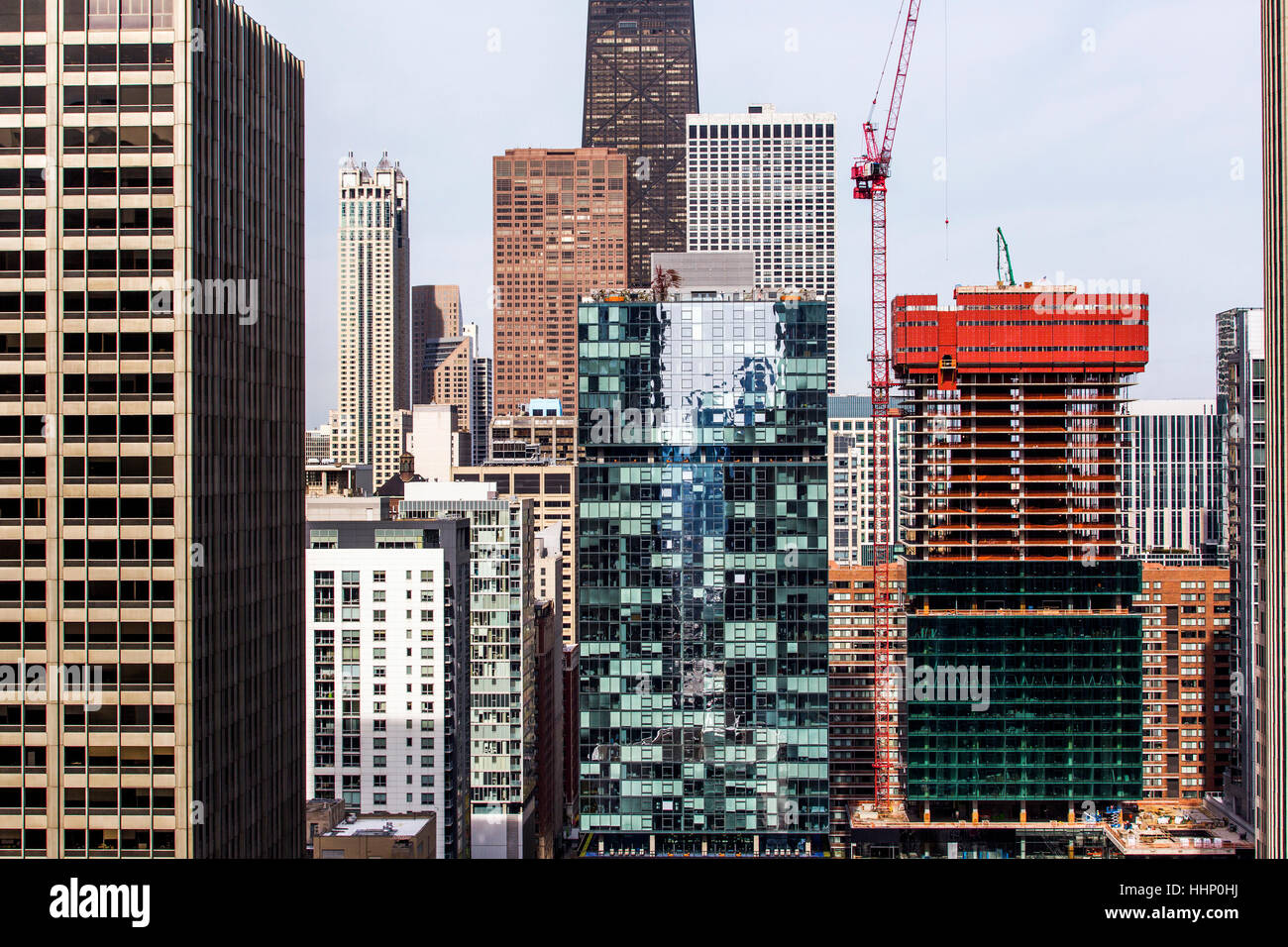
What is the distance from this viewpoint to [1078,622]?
12338 centimetres

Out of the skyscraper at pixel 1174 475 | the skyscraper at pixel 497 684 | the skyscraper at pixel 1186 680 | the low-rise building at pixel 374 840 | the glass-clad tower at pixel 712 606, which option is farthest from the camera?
the skyscraper at pixel 1174 475

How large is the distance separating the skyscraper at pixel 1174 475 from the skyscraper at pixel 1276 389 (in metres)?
152

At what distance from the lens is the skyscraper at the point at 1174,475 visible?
184125 mm

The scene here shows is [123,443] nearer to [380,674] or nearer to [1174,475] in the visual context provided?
[380,674]

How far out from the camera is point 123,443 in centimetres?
3822

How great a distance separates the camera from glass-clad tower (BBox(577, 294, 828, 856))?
92250mm

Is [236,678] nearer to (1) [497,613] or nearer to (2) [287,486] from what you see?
(2) [287,486]

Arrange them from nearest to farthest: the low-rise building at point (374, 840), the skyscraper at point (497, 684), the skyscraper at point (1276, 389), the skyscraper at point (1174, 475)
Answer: the skyscraper at point (1276, 389)
the low-rise building at point (374, 840)
the skyscraper at point (497, 684)
the skyscraper at point (1174, 475)

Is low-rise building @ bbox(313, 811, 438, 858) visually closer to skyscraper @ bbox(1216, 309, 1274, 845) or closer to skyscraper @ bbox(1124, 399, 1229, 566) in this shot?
skyscraper @ bbox(1216, 309, 1274, 845)

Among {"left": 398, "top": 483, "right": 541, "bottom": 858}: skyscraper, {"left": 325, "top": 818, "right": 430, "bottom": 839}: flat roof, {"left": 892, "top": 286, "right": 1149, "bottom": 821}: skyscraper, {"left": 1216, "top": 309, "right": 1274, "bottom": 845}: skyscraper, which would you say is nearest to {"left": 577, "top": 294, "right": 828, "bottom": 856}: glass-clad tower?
{"left": 398, "top": 483, "right": 541, "bottom": 858}: skyscraper

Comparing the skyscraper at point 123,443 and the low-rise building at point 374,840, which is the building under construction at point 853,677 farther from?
the skyscraper at point 123,443

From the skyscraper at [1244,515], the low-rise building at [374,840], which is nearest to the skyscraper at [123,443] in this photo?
the low-rise building at [374,840]

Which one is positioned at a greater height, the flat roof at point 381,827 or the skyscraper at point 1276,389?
Answer: the skyscraper at point 1276,389

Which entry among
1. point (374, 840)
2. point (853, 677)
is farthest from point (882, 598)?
point (374, 840)
